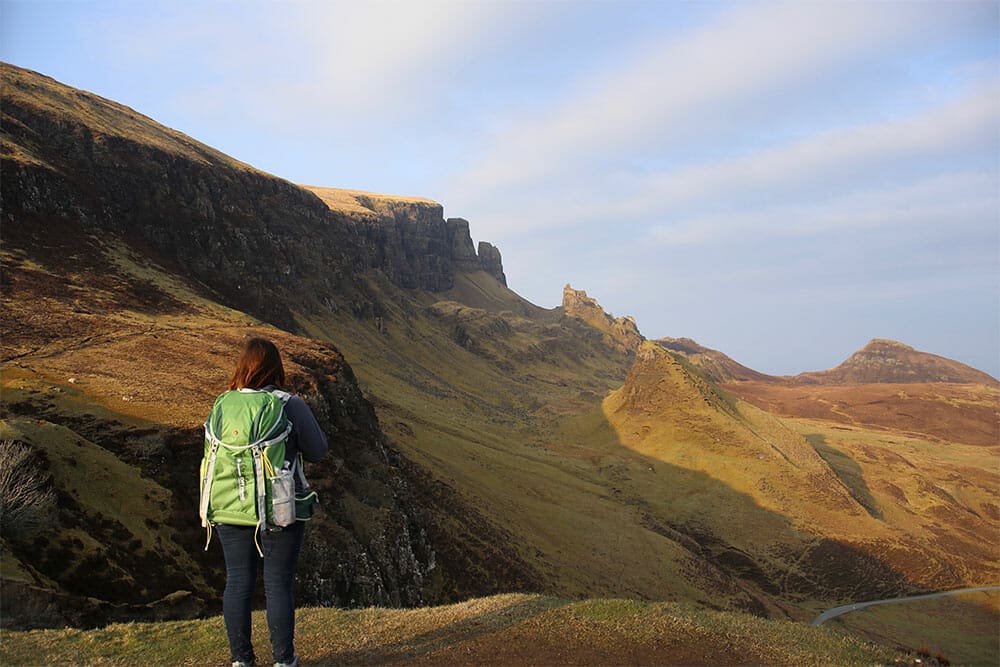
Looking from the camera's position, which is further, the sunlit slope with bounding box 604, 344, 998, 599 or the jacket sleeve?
the sunlit slope with bounding box 604, 344, 998, 599

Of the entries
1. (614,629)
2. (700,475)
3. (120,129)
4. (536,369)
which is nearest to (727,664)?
(614,629)

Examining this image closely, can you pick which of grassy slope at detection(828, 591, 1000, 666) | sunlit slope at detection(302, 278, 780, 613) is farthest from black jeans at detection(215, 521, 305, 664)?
grassy slope at detection(828, 591, 1000, 666)

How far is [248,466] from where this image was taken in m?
6.55

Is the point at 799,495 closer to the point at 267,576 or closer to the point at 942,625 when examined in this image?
the point at 942,625

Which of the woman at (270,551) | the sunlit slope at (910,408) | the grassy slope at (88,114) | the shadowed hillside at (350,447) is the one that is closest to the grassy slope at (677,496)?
the shadowed hillside at (350,447)

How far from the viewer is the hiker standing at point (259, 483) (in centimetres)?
655

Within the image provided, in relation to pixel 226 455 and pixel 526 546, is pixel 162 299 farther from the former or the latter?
pixel 226 455

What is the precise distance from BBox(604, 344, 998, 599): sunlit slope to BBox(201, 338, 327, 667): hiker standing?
200 feet

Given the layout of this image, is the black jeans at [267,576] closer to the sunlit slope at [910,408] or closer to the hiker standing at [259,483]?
the hiker standing at [259,483]

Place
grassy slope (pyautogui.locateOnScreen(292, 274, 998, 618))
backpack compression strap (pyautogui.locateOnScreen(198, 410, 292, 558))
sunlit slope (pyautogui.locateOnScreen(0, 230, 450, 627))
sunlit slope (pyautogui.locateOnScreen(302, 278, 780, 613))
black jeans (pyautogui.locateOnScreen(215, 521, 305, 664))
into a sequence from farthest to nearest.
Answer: grassy slope (pyautogui.locateOnScreen(292, 274, 998, 618))
sunlit slope (pyautogui.locateOnScreen(302, 278, 780, 613))
sunlit slope (pyautogui.locateOnScreen(0, 230, 450, 627))
black jeans (pyautogui.locateOnScreen(215, 521, 305, 664))
backpack compression strap (pyautogui.locateOnScreen(198, 410, 292, 558))

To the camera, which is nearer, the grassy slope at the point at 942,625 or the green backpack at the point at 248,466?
the green backpack at the point at 248,466

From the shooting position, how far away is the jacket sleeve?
6.86 metres

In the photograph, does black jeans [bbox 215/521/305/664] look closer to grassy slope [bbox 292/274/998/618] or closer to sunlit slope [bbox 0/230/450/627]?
sunlit slope [bbox 0/230/450/627]

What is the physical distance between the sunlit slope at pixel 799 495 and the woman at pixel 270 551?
60.7 meters
